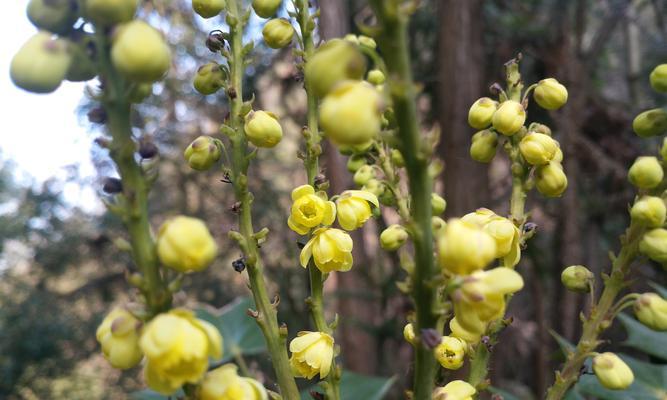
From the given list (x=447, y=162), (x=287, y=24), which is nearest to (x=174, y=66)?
(x=447, y=162)

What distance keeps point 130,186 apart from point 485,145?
31 cm

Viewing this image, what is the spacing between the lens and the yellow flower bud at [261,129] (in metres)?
0.43

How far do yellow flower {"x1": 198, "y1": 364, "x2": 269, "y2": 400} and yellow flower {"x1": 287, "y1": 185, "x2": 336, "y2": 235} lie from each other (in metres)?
0.15

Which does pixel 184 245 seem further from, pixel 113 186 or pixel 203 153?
pixel 203 153

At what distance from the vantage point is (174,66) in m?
2.16

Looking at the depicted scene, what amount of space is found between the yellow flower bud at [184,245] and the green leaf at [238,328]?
2.33ft

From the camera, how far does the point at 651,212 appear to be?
383 millimetres

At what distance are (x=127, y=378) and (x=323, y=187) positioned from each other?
2282mm

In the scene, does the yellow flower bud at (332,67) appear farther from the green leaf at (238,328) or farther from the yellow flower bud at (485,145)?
the green leaf at (238,328)

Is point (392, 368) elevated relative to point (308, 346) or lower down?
lower down

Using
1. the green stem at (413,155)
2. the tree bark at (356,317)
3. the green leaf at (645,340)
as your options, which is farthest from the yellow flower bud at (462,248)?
the tree bark at (356,317)

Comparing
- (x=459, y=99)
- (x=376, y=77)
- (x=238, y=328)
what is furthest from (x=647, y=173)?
(x=459, y=99)

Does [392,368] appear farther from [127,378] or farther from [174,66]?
[174,66]

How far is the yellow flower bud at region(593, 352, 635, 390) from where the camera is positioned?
411 millimetres
